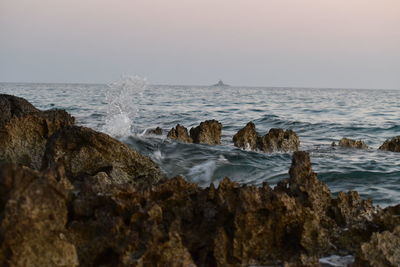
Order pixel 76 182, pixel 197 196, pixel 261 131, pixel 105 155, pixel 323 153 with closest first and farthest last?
pixel 197 196, pixel 76 182, pixel 105 155, pixel 323 153, pixel 261 131

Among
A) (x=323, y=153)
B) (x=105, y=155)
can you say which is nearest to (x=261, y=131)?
(x=323, y=153)

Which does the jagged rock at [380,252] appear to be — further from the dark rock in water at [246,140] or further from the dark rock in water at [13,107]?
the dark rock in water at [246,140]

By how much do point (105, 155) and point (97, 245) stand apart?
10.1ft

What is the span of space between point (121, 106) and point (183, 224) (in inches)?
560

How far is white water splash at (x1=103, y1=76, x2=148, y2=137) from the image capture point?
615 inches

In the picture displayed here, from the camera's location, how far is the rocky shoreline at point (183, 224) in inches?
125

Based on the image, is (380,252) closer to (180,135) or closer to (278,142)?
(278,142)

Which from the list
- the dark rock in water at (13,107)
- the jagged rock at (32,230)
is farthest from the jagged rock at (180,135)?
the jagged rock at (32,230)

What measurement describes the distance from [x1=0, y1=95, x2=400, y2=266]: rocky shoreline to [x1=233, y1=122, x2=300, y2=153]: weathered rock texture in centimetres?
758

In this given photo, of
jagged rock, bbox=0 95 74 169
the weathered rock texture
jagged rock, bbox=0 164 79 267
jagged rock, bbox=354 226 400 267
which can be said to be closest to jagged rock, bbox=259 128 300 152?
the weathered rock texture

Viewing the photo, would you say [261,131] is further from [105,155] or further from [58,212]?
[58,212]

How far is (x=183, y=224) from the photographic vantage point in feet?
13.4

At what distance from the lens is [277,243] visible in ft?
13.2

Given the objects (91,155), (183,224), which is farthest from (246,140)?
(183,224)
